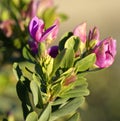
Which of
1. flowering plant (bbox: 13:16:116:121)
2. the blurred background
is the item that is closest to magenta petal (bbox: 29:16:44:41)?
flowering plant (bbox: 13:16:116:121)

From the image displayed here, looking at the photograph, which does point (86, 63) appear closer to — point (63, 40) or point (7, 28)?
point (63, 40)

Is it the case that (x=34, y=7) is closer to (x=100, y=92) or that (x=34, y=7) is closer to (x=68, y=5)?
(x=100, y=92)

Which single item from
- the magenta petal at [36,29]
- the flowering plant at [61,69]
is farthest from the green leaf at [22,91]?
the magenta petal at [36,29]

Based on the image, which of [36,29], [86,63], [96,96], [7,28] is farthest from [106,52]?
[96,96]

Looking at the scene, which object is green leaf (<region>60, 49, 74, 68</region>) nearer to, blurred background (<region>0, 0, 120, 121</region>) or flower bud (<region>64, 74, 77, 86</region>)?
flower bud (<region>64, 74, 77, 86</region>)

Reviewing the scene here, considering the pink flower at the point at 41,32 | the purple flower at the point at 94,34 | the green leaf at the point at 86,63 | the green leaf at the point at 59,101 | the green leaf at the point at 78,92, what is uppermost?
the pink flower at the point at 41,32

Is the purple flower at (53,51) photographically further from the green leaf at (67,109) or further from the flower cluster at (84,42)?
the green leaf at (67,109)
